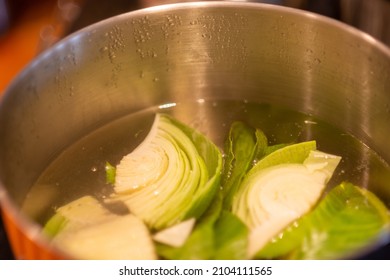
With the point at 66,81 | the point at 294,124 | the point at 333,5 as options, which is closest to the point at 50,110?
the point at 66,81

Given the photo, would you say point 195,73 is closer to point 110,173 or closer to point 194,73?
point 194,73

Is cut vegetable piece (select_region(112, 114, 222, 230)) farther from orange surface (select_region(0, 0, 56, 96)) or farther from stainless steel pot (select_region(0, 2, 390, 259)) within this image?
orange surface (select_region(0, 0, 56, 96))

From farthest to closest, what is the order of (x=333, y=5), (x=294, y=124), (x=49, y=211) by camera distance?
(x=333, y=5) → (x=294, y=124) → (x=49, y=211)

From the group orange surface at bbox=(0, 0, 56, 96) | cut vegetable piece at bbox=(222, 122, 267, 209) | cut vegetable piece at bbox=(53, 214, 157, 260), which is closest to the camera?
cut vegetable piece at bbox=(53, 214, 157, 260)

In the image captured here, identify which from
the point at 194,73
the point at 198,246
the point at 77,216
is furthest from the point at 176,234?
the point at 194,73

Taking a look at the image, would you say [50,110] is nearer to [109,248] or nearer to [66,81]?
[66,81]

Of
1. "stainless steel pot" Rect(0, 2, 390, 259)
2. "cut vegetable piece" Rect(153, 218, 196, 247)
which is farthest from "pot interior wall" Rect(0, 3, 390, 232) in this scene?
"cut vegetable piece" Rect(153, 218, 196, 247)
